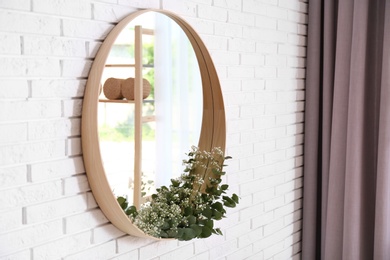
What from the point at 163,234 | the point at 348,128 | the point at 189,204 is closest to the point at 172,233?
the point at 163,234

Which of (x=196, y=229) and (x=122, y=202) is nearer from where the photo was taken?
(x=122, y=202)

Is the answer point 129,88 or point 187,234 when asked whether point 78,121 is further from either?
point 187,234

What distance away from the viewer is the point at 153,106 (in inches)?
70.8

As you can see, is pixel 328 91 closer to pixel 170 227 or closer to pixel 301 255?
pixel 301 255

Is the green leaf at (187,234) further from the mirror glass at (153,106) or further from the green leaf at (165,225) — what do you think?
the mirror glass at (153,106)

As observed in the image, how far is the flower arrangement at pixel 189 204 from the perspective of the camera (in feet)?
5.76

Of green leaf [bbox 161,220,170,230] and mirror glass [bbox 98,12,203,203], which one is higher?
mirror glass [bbox 98,12,203,203]

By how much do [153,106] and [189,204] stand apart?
0.36 meters

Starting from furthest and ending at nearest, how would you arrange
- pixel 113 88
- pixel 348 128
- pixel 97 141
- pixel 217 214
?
pixel 348 128, pixel 217 214, pixel 113 88, pixel 97 141

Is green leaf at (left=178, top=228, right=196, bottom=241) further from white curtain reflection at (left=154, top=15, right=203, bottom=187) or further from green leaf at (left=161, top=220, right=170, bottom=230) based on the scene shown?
white curtain reflection at (left=154, top=15, right=203, bottom=187)

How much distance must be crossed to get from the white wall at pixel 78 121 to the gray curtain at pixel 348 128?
280 mm

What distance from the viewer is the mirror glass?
1.61m

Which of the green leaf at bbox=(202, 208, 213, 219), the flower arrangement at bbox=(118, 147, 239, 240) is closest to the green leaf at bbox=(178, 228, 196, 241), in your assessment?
the flower arrangement at bbox=(118, 147, 239, 240)

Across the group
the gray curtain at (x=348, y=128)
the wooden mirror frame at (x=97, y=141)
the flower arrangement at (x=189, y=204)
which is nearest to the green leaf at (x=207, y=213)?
the flower arrangement at (x=189, y=204)
